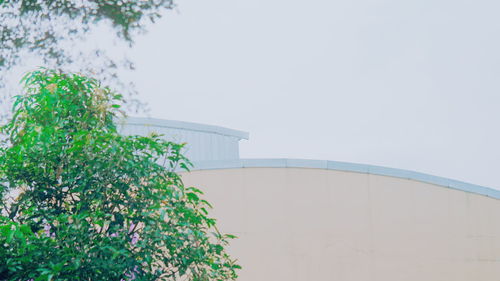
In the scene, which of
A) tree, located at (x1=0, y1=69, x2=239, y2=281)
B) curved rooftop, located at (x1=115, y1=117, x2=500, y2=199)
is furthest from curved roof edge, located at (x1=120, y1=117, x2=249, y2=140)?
tree, located at (x1=0, y1=69, x2=239, y2=281)

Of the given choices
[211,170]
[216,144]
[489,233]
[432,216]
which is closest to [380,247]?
[432,216]

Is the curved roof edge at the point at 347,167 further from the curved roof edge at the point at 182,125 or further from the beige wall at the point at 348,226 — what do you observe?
the curved roof edge at the point at 182,125

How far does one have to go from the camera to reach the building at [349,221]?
12000 mm

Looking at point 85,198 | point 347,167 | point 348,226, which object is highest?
point 347,167

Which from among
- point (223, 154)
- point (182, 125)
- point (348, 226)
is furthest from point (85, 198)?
point (223, 154)

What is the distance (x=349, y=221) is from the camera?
12180 mm

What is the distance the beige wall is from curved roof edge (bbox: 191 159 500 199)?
0.08 meters

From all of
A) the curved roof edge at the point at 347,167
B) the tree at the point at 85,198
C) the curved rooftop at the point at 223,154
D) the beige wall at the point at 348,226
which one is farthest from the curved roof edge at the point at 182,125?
the tree at the point at 85,198

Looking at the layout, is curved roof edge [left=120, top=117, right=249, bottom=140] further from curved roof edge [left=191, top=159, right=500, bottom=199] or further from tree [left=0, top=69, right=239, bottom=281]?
tree [left=0, top=69, right=239, bottom=281]

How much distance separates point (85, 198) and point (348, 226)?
6129 millimetres

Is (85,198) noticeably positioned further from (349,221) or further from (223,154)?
Answer: (223,154)

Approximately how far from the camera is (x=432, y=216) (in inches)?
486

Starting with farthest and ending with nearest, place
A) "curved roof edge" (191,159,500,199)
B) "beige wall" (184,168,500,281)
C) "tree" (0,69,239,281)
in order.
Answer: "curved roof edge" (191,159,500,199), "beige wall" (184,168,500,281), "tree" (0,69,239,281)

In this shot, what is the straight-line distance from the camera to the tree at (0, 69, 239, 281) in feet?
21.7
